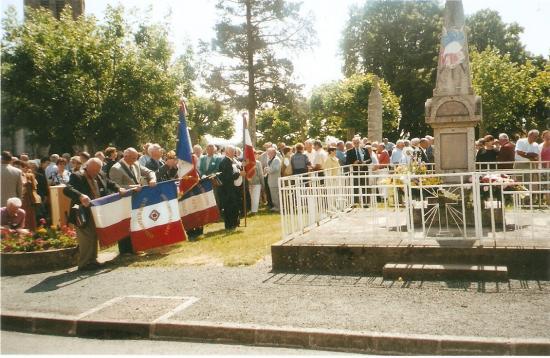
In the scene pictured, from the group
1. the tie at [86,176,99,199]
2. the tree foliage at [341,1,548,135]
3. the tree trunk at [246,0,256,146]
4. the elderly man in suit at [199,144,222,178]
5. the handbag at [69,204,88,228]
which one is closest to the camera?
the handbag at [69,204,88,228]

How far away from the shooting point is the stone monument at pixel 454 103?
9648 millimetres

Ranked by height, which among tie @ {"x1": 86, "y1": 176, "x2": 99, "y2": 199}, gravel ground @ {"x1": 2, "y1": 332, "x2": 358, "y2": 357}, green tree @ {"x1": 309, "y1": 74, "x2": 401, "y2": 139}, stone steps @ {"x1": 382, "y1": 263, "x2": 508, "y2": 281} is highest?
green tree @ {"x1": 309, "y1": 74, "x2": 401, "y2": 139}

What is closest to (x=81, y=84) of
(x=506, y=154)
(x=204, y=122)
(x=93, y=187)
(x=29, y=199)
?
(x=29, y=199)

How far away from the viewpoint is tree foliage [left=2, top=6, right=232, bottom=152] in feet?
78.6

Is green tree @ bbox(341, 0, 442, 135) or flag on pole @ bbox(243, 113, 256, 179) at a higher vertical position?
green tree @ bbox(341, 0, 442, 135)

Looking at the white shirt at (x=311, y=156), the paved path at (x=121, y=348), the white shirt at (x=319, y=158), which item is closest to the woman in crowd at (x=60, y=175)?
the white shirt at (x=311, y=156)

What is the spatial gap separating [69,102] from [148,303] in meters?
20.3

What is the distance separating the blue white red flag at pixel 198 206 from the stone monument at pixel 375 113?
10977 millimetres

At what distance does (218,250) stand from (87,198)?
2598 mm

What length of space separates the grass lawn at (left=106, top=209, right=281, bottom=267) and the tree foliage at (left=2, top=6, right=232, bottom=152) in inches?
629

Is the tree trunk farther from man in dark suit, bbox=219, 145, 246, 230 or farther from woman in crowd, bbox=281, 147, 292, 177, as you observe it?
man in dark suit, bbox=219, 145, 246, 230

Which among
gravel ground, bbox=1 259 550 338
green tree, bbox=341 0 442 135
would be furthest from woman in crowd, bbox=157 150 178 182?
green tree, bbox=341 0 442 135

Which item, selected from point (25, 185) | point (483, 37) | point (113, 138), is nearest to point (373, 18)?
point (483, 37)

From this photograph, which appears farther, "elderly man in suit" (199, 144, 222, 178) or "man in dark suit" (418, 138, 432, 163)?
"man in dark suit" (418, 138, 432, 163)
